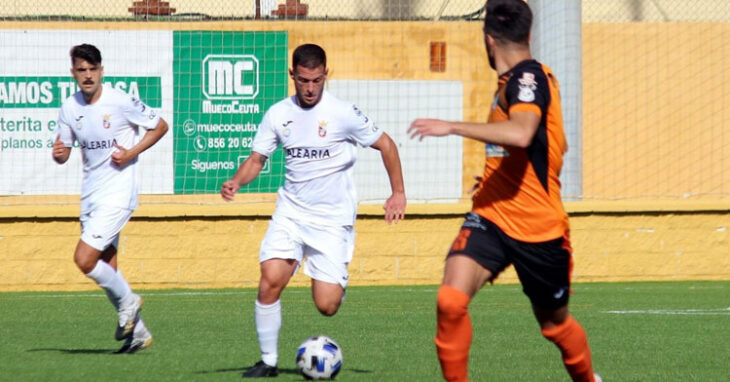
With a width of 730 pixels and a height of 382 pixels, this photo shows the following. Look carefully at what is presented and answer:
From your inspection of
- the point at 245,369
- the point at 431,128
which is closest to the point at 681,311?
the point at 245,369

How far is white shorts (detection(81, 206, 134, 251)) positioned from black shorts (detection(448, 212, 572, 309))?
3.71 meters

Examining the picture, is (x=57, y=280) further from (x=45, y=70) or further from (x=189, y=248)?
(x=45, y=70)

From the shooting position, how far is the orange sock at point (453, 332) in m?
6.00

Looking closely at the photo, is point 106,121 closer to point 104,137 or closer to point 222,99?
point 104,137

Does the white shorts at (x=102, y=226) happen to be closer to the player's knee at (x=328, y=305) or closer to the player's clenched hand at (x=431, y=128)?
the player's knee at (x=328, y=305)

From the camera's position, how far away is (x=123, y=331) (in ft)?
29.0

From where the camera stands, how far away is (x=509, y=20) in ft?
20.1

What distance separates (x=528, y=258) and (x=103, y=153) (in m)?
4.19

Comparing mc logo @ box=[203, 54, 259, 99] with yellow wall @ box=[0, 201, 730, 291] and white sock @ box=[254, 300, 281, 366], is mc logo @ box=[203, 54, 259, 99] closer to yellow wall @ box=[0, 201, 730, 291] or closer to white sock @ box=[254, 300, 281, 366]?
yellow wall @ box=[0, 201, 730, 291]

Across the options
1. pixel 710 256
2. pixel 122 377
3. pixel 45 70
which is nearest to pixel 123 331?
pixel 122 377

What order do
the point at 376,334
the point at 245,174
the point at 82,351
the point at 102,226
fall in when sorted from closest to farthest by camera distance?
the point at 245,174 < the point at 82,351 < the point at 102,226 < the point at 376,334

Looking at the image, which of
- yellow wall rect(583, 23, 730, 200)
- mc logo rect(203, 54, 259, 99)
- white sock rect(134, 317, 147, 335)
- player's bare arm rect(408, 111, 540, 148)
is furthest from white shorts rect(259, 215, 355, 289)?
yellow wall rect(583, 23, 730, 200)

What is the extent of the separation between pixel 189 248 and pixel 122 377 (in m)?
7.45

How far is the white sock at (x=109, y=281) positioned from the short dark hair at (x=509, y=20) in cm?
388
